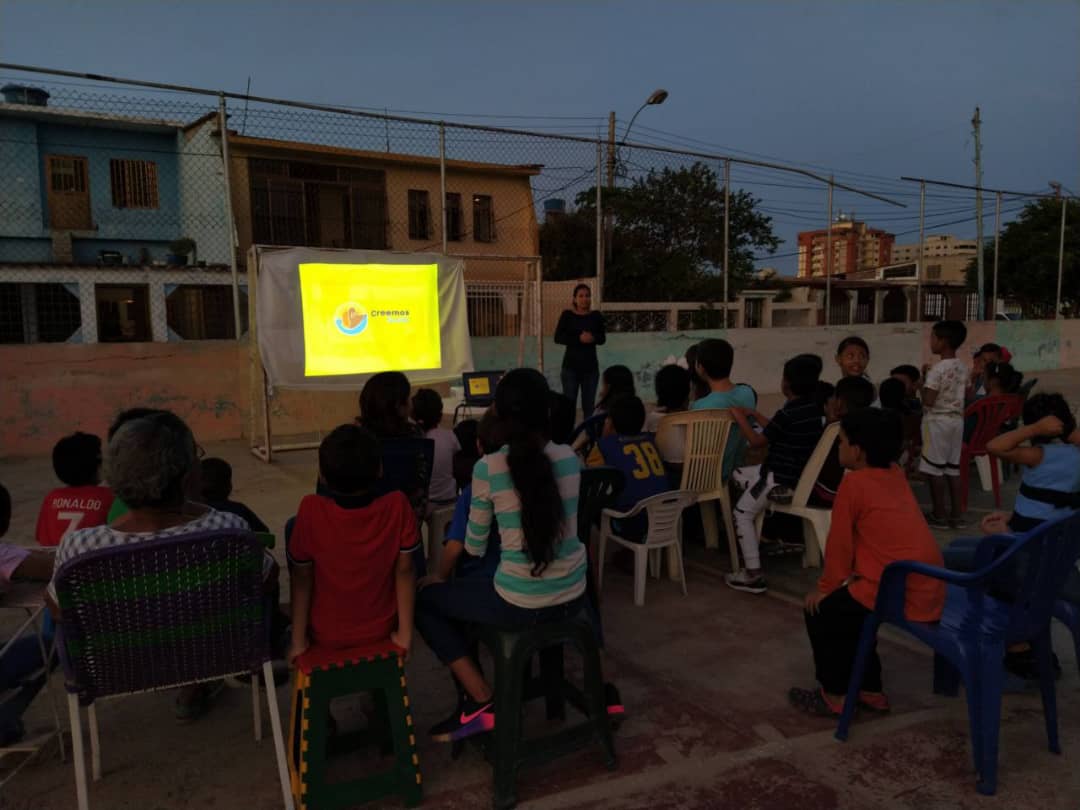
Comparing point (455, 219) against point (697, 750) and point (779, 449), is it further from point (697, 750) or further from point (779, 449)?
point (697, 750)

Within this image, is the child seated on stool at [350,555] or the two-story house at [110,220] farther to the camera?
the two-story house at [110,220]

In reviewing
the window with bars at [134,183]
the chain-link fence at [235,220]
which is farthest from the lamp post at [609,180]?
the window with bars at [134,183]

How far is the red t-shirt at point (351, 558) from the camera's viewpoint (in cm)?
217

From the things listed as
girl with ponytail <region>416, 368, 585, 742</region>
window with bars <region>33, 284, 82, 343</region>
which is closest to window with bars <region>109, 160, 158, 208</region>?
window with bars <region>33, 284, 82, 343</region>

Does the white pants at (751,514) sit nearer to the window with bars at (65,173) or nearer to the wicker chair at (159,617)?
the wicker chair at (159,617)

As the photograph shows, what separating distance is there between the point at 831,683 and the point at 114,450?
7.82 ft

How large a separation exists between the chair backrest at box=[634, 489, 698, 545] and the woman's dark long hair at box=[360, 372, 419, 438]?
1.22 meters

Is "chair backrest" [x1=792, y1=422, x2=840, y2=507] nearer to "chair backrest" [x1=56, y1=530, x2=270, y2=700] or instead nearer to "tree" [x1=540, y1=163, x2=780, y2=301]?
"chair backrest" [x1=56, y1=530, x2=270, y2=700]

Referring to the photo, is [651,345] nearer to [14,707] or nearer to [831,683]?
[831,683]

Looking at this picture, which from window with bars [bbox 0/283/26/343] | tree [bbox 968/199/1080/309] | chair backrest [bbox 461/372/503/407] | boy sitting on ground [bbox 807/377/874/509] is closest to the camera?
boy sitting on ground [bbox 807/377/874/509]

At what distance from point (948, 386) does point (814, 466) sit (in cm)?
176

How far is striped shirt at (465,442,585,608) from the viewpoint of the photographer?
222 cm

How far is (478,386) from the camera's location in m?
7.36

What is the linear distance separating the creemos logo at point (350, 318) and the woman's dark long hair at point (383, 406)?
154 inches
